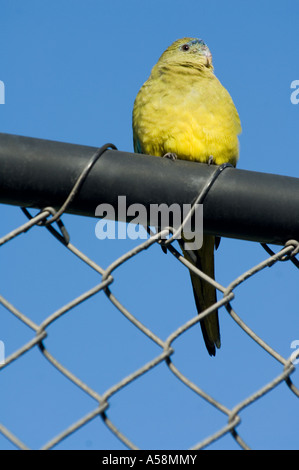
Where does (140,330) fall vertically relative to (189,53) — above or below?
below

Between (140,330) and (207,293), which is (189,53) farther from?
(140,330)

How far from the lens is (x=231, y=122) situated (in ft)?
10.1

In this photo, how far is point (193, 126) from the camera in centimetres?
290

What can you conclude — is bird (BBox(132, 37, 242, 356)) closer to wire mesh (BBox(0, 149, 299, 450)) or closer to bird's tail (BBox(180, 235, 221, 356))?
bird's tail (BBox(180, 235, 221, 356))

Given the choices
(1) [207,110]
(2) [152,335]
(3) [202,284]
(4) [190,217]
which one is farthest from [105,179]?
(1) [207,110]

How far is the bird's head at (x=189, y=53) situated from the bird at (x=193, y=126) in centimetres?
61

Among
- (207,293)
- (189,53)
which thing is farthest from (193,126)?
(189,53)

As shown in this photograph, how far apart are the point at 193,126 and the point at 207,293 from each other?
2.57 ft

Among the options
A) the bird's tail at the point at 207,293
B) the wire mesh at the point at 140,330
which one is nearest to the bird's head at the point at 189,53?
the bird's tail at the point at 207,293

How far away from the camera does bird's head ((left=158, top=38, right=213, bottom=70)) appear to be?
154 inches

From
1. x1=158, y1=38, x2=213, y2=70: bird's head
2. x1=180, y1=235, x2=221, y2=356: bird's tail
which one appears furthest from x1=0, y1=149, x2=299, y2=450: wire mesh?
x1=158, y1=38, x2=213, y2=70: bird's head

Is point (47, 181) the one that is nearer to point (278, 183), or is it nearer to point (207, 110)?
point (278, 183)

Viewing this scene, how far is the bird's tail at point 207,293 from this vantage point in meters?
2.50
